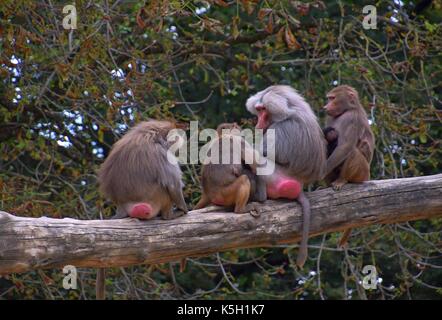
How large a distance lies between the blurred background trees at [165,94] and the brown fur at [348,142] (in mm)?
1070

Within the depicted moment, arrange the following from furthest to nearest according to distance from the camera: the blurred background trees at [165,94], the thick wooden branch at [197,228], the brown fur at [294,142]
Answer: the blurred background trees at [165,94] < the brown fur at [294,142] < the thick wooden branch at [197,228]

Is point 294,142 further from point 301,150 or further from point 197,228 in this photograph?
point 197,228

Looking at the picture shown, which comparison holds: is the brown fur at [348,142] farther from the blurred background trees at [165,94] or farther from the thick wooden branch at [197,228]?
the blurred background trees at [165,94]

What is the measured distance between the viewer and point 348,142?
644cm

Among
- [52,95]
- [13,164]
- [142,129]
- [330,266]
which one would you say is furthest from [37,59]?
[330,266]

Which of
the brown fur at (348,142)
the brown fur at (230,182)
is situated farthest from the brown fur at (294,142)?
the brown fur at (230,182)

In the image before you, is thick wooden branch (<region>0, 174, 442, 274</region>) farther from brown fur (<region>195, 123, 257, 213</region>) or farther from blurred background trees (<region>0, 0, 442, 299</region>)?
blurred background trees (<region>0, 0, 442, 299</region>)

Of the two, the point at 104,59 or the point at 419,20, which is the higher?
the point at 419,20

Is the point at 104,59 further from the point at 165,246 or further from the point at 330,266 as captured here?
the point at 330,266

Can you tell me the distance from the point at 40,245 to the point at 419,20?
6.70 metres

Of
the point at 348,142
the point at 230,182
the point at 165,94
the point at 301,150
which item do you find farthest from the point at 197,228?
the point at 165,94

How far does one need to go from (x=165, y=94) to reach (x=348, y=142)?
10.3ft

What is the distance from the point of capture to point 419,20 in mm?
10453

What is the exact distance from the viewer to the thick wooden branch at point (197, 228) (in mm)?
5098
